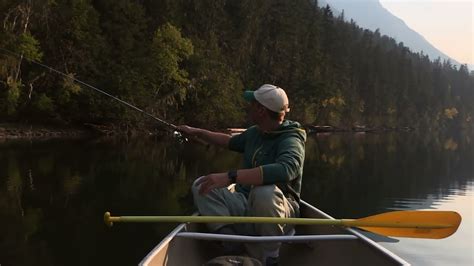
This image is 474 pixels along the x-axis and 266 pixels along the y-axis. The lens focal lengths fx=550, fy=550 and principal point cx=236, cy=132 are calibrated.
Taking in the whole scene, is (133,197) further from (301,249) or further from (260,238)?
(260,238)

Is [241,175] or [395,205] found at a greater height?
[241,175]

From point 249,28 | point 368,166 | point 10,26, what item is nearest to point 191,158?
point 368,166

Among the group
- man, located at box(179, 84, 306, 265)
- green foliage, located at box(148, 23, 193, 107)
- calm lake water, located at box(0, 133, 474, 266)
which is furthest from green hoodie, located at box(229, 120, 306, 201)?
green foliage, located at box(148, 23, 193, 107)

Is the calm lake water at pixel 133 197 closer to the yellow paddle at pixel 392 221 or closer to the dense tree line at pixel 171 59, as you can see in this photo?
the yellow paddle at pixel 392 221

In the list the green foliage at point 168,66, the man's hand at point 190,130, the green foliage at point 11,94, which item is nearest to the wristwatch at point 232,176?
the man's hand at point 190,130

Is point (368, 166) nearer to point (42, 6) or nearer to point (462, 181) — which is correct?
point (462, 181)

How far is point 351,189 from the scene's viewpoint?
15320 millimetres

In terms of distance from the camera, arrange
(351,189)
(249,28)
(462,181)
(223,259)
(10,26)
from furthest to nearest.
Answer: (249,28)
(10,26)
(462,181)
(351,189)
(223,259)

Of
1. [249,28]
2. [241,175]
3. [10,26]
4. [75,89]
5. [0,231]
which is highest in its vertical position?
[249,28]

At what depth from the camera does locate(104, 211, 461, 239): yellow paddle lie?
3994 mm

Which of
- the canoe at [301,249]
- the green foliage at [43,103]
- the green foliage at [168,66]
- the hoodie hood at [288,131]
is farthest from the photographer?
the green foliage at [168,66]

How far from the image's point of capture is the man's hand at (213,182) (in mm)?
4078

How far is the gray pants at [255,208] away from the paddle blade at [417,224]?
1.97ft

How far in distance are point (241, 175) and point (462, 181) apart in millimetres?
16481
